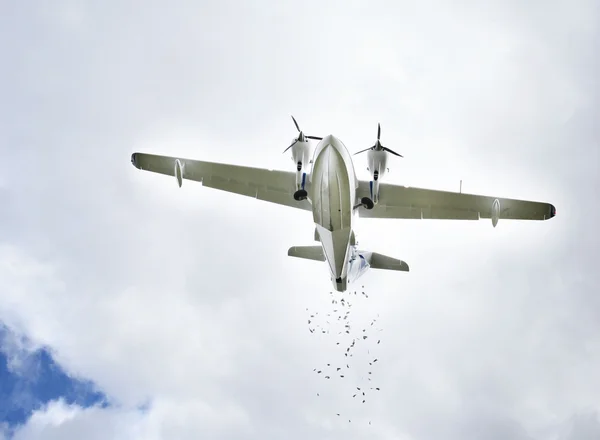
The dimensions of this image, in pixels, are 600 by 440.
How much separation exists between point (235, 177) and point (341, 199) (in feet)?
A: 22.8

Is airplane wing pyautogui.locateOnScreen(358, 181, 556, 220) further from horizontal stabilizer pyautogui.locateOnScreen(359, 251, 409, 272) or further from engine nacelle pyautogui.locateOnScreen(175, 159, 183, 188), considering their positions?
engine nacelle pyautogui.locateOnScreen(175, 159, 183, 188)

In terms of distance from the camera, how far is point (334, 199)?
2577 cm

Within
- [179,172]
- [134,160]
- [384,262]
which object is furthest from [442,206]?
[134,160]

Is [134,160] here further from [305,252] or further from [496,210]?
[496,210]

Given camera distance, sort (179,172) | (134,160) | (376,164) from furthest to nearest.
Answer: (134,160) → (179,172) → (376,164)

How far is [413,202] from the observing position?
100ft

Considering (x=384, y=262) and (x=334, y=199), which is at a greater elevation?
(x=334, y=199)

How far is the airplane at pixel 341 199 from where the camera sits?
2647 cm

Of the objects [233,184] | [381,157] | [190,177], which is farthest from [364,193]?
[190,177]

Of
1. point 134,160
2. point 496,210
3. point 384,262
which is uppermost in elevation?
point 134,160

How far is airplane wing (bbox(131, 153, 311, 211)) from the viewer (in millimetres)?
29938

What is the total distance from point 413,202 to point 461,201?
243 cm

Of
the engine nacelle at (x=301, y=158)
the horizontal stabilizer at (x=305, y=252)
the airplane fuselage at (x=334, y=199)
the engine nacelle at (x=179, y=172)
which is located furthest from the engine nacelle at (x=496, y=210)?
the engine nacelle at (x=179, y=172)

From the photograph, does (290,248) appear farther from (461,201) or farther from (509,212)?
(509,212)
